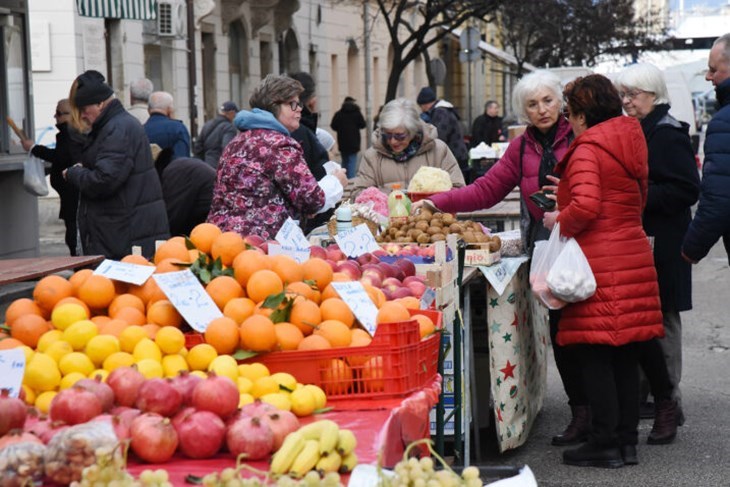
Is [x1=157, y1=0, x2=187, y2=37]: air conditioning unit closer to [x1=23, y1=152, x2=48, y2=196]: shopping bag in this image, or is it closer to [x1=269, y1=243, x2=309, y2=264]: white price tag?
[x1=23, y1=152, x2=48, y2=196]: shopping bag

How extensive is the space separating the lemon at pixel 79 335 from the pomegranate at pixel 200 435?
29.9 inches

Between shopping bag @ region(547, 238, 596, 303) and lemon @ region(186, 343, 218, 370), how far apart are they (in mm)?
2339

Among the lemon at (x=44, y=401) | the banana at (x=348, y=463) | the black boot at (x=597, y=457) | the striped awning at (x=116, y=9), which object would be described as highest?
the striped awning at (x=116, y=9)

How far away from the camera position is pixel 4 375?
3.44 meters

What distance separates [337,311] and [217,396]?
0.90m

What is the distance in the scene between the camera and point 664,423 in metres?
6.60

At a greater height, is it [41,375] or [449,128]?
[449,128]

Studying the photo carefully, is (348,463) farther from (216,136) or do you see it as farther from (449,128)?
(449,128)

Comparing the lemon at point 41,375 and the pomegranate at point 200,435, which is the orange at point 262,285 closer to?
the lemon at point 41,375

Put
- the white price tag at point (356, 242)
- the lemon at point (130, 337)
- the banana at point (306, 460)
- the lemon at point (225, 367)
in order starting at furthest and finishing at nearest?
the white price tag at point (356, 242), the lemon at point (130, 337), the lemon at point (225, 367), the banana at point (306, 460)

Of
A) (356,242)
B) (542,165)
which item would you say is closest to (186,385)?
(356,242)

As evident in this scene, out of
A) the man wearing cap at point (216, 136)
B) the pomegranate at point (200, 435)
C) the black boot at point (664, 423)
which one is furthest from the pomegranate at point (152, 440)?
the man wearing cap at point (216, 136)

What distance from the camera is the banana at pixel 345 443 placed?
3.15m

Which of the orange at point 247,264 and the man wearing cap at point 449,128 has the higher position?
the man wearing cap at point 449,128
